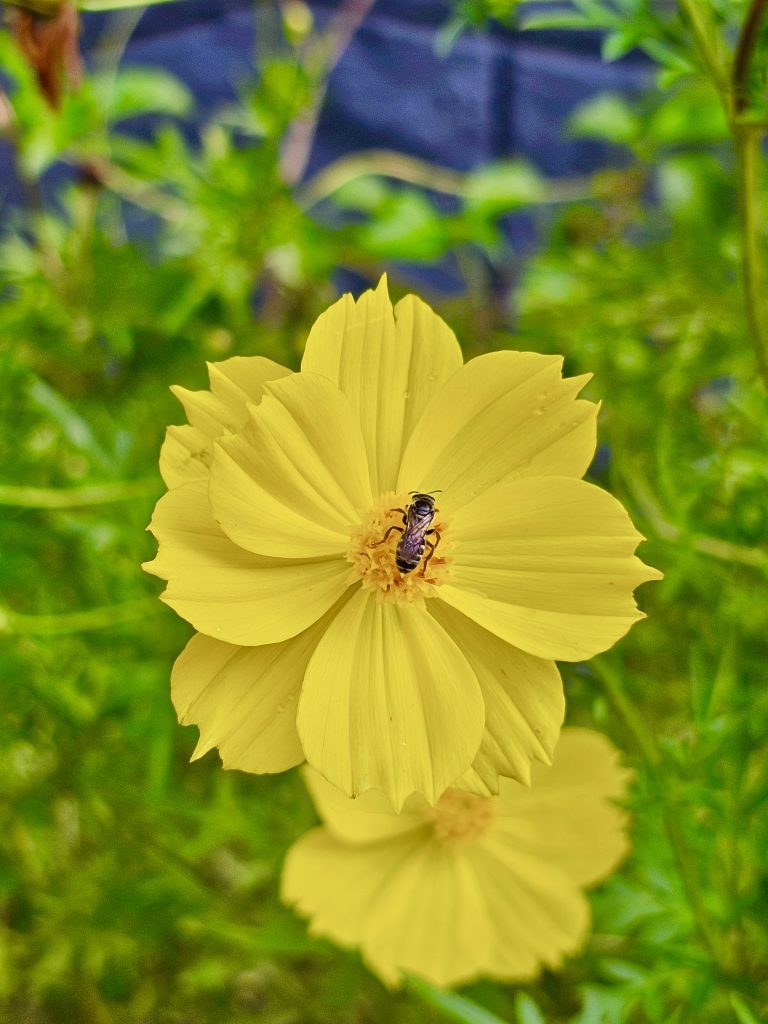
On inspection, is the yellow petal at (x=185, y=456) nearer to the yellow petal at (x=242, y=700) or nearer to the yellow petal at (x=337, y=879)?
the yellow petal at (x=242, y=700)

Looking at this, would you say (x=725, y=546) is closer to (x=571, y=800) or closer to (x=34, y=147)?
(x=571, y=800)

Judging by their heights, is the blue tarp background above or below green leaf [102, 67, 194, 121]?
above

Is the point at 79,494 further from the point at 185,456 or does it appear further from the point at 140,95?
the point at 140,95

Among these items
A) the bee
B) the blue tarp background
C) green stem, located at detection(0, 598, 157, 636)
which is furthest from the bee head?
the blue tarp background

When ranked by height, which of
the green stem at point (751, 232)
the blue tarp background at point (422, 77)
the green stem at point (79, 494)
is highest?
the blue tarp background at point (422, 77)

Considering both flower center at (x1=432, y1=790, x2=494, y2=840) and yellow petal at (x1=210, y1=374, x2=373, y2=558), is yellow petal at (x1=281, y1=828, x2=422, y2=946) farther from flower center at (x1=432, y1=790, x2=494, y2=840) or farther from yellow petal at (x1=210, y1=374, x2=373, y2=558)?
yellow petal at (x1=210, y1=374, x2=373, y2=558)

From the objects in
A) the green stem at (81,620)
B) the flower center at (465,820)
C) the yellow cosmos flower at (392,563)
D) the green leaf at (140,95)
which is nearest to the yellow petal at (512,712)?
the yellow cosmos flower at (392,563)

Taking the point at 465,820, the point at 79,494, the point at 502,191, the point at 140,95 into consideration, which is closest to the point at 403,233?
the point at 502,191
